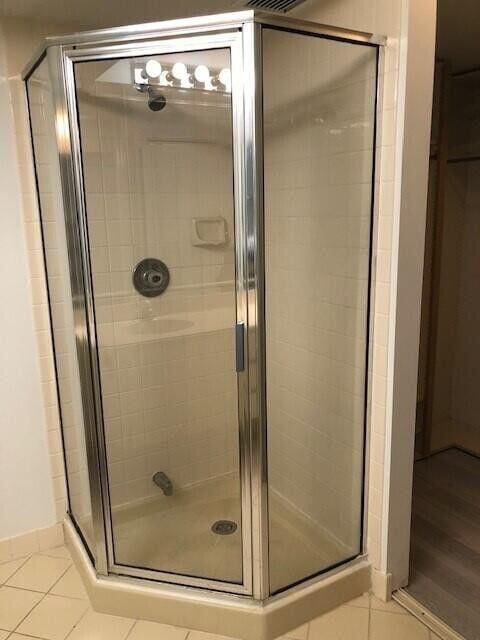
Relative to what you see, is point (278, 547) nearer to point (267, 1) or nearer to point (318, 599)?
point (318, 599)

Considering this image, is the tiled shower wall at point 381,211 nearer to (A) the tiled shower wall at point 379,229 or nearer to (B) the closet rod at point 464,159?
(A) the tiled shower wall at point 379,229

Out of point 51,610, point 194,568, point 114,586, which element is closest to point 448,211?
point 194,568

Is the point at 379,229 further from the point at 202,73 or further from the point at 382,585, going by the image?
the point at 382,585

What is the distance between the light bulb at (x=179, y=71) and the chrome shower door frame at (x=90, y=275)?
0.21 metres

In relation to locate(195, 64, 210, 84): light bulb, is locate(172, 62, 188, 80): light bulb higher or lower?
higher

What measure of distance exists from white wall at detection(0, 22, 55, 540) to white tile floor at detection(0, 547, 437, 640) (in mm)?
314

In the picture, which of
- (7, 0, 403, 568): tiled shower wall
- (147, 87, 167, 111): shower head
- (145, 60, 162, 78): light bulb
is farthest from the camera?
(147, 87, 167, 111): shower head

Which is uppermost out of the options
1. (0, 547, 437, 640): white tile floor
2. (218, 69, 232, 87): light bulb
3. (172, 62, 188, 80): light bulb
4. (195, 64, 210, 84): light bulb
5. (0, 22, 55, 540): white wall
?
(172, 62, 188, 80): light bulb

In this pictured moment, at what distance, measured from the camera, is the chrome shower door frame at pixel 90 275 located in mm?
1493

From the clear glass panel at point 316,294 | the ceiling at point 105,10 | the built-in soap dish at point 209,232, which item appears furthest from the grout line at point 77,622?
the ceiling at point 105,10

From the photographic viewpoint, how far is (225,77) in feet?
5.09

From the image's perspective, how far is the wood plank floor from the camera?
1872 mm

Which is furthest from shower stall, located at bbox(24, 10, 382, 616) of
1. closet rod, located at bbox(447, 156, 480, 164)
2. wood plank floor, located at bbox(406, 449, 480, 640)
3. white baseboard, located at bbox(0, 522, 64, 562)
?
closet rod, located at bbox(447, 156, 480, 164)

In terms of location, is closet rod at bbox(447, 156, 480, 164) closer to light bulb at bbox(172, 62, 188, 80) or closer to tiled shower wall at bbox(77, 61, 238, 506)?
tiled shower wall at bbox(77, 61, 238, 506)
